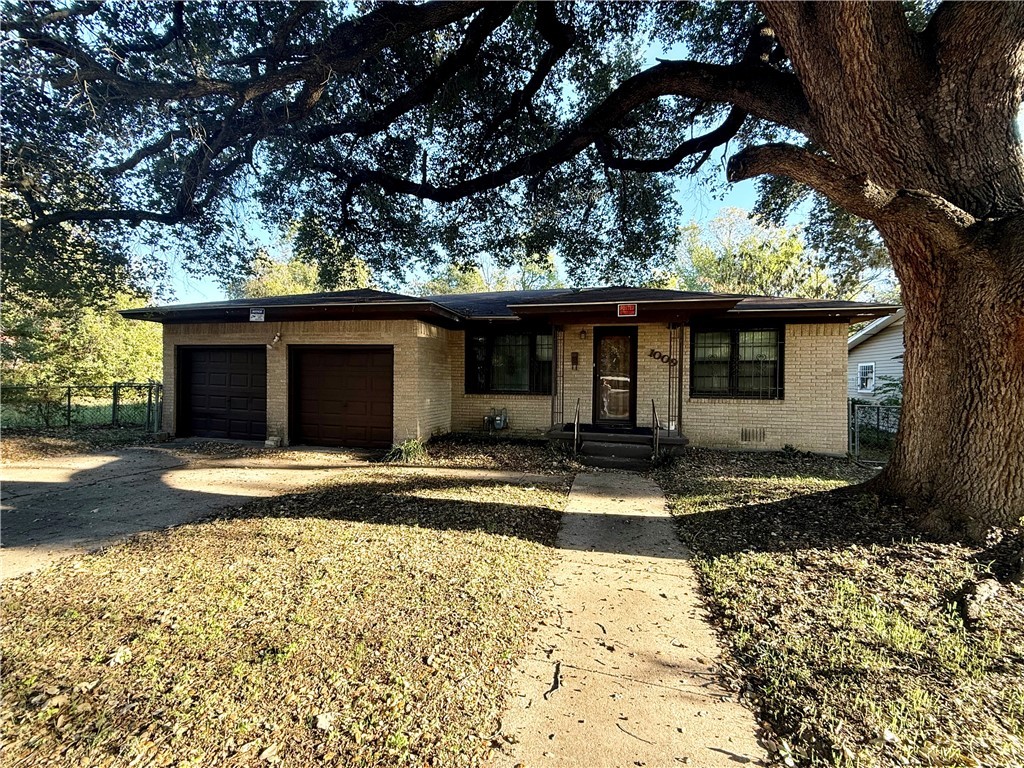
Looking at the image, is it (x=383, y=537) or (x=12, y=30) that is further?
(x=12, y=30)

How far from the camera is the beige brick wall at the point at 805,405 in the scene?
8.78 metres

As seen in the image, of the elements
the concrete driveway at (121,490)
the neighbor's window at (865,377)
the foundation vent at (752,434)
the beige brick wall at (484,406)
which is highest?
the neighbor's window at (865,377)

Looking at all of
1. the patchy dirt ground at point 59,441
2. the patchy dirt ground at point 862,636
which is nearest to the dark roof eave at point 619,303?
the patchy dirt ground at point 862,636

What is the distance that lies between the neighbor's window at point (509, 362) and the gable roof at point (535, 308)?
77cm

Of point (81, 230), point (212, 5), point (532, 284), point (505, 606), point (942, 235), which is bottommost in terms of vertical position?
point (505, 606)

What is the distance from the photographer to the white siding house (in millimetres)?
15391

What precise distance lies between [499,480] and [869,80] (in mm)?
6612

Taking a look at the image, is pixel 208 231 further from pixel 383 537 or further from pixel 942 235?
pixel 942 235

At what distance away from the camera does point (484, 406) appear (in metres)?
10.5

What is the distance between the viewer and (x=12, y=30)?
189 inches

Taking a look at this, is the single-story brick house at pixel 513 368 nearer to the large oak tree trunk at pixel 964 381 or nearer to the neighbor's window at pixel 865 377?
the large oak tree trunk at pixel 964 381

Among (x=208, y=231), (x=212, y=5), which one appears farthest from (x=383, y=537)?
(x=208, y=231)

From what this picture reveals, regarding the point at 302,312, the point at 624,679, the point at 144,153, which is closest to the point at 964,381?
the point at 624,679

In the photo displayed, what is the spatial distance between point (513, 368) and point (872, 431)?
11.1 meters
